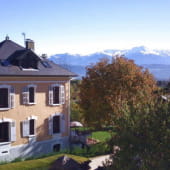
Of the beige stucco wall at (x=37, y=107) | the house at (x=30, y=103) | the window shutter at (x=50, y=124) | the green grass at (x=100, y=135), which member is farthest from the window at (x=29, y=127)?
the green grass at (x=100, y=135)

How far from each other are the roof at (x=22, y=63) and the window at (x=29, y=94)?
1.26 m

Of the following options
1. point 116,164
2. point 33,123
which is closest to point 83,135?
point 33,123

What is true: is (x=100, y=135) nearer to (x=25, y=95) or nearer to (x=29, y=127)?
(x=29, y=127)

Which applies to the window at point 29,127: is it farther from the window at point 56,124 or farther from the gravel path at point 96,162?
the gravel path at point 96,162

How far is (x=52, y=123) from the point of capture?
31438 mm

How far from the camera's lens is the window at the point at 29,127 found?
29219mm

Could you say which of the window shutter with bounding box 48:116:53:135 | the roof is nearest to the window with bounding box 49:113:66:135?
the window shutter with bounding box 48:116:53:135

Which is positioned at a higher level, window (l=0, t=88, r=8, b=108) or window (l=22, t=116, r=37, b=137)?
window (l=0, t=88, r=8, b=108)

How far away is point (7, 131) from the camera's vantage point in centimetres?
2823

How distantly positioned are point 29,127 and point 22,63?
5821 mm

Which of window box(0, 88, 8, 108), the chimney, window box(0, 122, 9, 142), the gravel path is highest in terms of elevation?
the chimney

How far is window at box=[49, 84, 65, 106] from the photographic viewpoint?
31.0 m

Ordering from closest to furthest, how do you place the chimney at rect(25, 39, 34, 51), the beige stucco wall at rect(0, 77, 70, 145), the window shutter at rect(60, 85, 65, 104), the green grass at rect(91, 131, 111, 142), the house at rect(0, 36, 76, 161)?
1. the house at rect(0, 36, 76, 161)
2. the beige stucco wall at rect(0, 77, 70, 145)
3. the window shutter at rect(60, 85, 65, 104)
4. the chimney at rect(25, 39, 34, 51)
5. the green grass at rect(91, 131, 111, 142)

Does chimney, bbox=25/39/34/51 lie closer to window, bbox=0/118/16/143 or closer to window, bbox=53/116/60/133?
window, bbox=53/116/60/133
